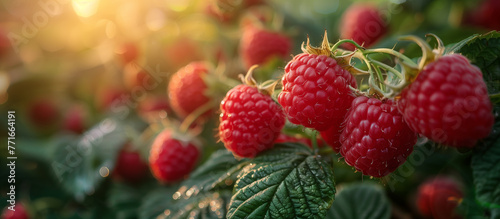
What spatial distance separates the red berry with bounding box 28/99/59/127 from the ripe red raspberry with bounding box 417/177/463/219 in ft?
6.12

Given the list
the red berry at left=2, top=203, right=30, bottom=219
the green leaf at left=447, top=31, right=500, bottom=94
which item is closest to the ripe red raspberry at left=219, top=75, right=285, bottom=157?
the green leaf at left=447, top=31, right=500, bottom=94

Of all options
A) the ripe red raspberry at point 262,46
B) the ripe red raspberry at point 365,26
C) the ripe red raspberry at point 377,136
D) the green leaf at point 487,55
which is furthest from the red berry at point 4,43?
the green leaf at point 487,55

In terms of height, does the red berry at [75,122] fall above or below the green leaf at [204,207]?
above

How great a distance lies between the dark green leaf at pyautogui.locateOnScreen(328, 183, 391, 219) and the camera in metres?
1.05

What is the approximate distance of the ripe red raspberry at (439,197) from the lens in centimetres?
109

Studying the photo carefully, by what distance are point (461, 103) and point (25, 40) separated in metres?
2.37

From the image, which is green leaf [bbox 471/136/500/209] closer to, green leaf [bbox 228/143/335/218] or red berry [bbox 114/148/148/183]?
green leaf [bbox 228/143/335/218]

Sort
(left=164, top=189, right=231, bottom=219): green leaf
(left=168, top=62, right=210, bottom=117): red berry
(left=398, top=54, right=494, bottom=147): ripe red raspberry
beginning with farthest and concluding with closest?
(left=168, top=62, right=210, bottom=117): red berry → (left=164, top=189, right=231, bottom=219): green leaf → (left=398, top=54, right=494, bottom=147): ripe red raspberry

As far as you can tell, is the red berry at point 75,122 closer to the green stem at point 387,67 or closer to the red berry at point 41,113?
the red berry at point 41,113

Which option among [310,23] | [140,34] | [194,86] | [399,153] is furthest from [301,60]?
[140,34]

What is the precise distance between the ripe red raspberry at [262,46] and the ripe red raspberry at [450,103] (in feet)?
2.42

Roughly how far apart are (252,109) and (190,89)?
0.47 metres

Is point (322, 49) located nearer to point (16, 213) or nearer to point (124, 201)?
point (124, 201)

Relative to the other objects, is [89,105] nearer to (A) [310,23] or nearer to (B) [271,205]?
(A) [310,23]
